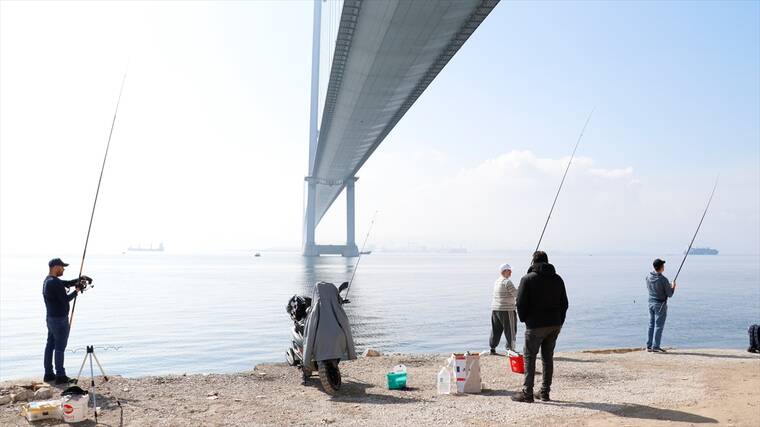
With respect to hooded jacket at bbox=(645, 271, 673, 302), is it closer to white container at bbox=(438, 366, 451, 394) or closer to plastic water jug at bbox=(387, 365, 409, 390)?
white container at bbox=(438, 366, 451, 394)

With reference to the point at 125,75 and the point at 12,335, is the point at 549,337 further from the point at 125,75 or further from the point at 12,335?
the point at 12,335

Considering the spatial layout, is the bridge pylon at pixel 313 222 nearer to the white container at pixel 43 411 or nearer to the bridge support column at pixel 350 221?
the bridge support column at pixel 350 221

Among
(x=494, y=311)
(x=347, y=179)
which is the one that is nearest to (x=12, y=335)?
(x=494, y=311)

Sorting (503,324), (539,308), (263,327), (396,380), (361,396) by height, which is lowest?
(263,327)

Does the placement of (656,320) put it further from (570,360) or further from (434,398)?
(434,398)

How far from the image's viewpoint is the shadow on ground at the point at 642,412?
17.6 ft

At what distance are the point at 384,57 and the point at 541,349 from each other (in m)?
24.4

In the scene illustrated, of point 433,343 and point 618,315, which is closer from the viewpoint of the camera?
point 433,343

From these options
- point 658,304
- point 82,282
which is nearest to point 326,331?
point 82,282

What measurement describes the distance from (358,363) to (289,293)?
2570 cm

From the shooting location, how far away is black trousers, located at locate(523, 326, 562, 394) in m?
6.25

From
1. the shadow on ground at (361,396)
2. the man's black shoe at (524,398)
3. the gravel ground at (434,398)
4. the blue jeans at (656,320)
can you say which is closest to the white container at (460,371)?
the gravel ground at (434,398)

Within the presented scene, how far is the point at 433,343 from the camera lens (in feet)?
50.7

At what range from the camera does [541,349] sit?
6.28 meters
